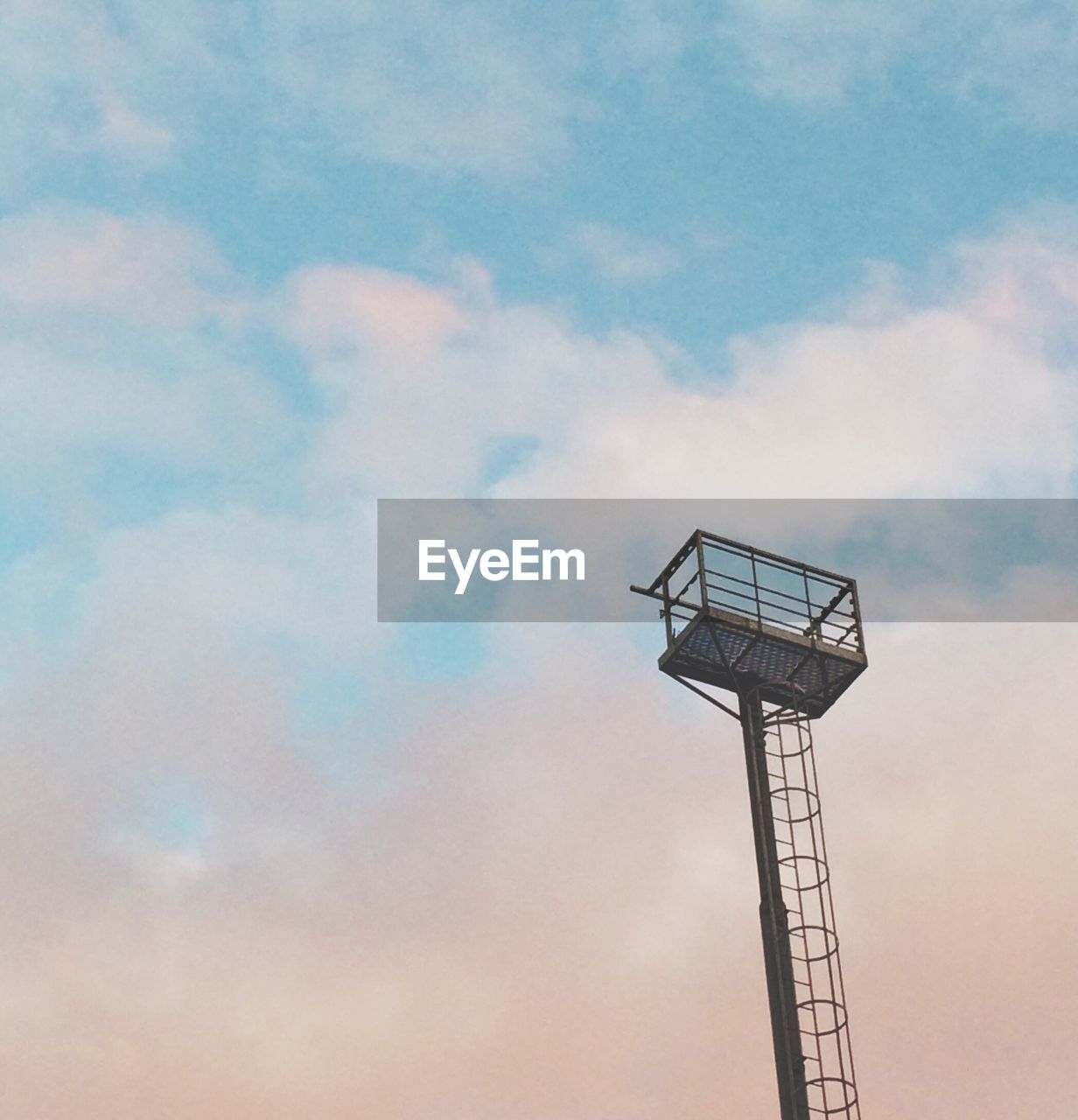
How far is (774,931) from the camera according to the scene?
Answer: 41.3 metres

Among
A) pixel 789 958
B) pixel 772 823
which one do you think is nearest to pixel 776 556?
Result: pixel 772 823

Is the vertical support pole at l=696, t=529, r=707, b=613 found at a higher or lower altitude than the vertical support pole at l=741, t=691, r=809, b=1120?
higher

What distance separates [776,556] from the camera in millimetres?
46562

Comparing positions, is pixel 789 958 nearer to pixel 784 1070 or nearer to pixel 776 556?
pixel 784 1070

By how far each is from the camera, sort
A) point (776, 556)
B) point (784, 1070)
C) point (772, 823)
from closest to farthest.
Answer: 1. point (784, 1070)
2. point (772, 823)
3. point (776, 556)

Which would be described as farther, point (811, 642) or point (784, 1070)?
point (811, 642)

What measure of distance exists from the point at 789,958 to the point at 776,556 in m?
11.1

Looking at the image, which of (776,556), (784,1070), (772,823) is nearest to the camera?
(784,1070)

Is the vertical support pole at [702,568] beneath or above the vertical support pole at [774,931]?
above

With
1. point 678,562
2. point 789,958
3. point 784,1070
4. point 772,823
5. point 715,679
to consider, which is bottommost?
point 784,1070

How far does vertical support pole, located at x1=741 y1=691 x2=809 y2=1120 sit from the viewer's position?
39438 mm

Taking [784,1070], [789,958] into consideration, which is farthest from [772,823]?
[784,1070]

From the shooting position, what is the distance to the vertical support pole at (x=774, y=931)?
39.4 m

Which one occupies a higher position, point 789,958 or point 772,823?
point 772,823
